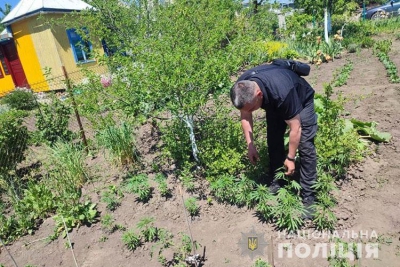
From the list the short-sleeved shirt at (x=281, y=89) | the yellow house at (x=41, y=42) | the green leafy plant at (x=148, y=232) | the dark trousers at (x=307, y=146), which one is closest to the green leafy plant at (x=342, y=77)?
the dark trousers at (x=307, y=146)

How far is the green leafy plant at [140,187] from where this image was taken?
11.9 feet

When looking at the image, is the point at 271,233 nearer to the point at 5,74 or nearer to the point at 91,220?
the point at 91,220

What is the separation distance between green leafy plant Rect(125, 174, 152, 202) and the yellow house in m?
8.11

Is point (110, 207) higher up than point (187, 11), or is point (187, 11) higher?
point (187, 11)

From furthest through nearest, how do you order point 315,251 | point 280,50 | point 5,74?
point 5,74 → point 280,50 → point 315,251

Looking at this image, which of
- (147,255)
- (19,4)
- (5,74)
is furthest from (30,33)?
(147,255)

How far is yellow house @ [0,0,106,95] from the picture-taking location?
451 inches

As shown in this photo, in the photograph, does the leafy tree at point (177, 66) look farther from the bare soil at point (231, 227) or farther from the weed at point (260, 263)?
the weed at point (260, 263)

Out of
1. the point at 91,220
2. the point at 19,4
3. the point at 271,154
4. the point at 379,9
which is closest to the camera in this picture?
the point at 271,154

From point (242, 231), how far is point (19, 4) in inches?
555

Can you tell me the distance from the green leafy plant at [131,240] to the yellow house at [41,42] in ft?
29.7

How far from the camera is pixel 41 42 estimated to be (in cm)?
1170

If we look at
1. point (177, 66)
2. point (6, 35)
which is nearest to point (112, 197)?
point (177, 66)

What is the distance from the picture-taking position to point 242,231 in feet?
9.70
